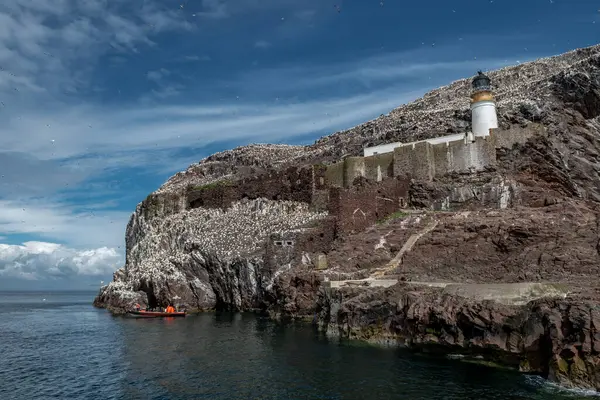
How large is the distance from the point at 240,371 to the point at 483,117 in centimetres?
3519

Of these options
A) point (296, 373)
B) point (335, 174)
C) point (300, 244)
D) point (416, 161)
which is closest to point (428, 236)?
point (416, 161)

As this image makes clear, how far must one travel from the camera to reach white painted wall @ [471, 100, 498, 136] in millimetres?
47319

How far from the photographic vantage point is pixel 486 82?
4938 cm

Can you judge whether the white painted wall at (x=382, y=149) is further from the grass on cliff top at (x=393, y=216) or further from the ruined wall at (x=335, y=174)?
the grass on cliff top at (x=393, y=216)

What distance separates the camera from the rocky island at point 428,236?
23672 mm

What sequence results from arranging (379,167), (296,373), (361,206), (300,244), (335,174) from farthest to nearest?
(335,174), (379,167), (300,244), (361,206), (296,373)

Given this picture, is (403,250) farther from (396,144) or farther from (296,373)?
(396,144)

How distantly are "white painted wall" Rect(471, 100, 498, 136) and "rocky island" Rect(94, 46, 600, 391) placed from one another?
387 millimetres

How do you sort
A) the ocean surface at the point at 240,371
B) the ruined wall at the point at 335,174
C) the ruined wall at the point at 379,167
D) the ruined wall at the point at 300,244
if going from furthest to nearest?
1. the ruined wall at the point at 335,174
2. the ruined wall at the point at 379,167
3. the ruined wall at the point at 300,244
4. the ocean surface at the point at 240,371

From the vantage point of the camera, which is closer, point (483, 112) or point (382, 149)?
point (483, 112)

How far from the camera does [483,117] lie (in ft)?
156

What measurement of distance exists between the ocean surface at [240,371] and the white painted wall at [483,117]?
25780 mm

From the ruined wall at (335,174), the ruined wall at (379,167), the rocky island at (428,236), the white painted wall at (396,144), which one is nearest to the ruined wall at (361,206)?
the rocky island at (428,236)

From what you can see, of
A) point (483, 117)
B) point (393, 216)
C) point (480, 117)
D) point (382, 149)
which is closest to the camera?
point (393, 216)
